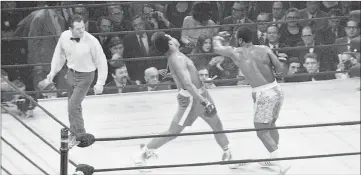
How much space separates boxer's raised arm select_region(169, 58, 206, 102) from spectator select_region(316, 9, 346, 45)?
253cm

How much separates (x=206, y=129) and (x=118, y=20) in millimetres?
1399

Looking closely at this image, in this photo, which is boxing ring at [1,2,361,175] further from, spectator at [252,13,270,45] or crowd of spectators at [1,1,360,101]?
spectator at [252,13,270,45]

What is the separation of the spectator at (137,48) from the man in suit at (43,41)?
Answer: 59 centimetres

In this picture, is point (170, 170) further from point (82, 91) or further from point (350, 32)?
point (350, 32)

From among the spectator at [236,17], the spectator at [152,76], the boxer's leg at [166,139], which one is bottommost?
the boxer's leg at [166,139]

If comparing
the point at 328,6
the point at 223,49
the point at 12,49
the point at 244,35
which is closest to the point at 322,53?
the point at 328,6

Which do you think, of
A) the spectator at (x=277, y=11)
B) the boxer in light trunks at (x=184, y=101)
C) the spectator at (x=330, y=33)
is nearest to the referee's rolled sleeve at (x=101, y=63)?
the boxer in light trunks at (x=184, y=101)

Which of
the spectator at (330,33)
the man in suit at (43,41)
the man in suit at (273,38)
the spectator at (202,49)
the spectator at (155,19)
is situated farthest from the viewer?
the spectator at (330,33)

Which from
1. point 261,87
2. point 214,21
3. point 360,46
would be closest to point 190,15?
point 214,21

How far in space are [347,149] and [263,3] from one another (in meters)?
2.30

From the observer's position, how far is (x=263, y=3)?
8.39 m

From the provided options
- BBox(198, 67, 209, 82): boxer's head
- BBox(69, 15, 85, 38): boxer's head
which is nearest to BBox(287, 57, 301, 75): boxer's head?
BBox(198, 67, 209, 82): boxer's head

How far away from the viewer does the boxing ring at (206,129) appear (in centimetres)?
630

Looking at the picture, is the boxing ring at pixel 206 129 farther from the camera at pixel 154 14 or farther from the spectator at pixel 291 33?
the camera at pixel 154 14
